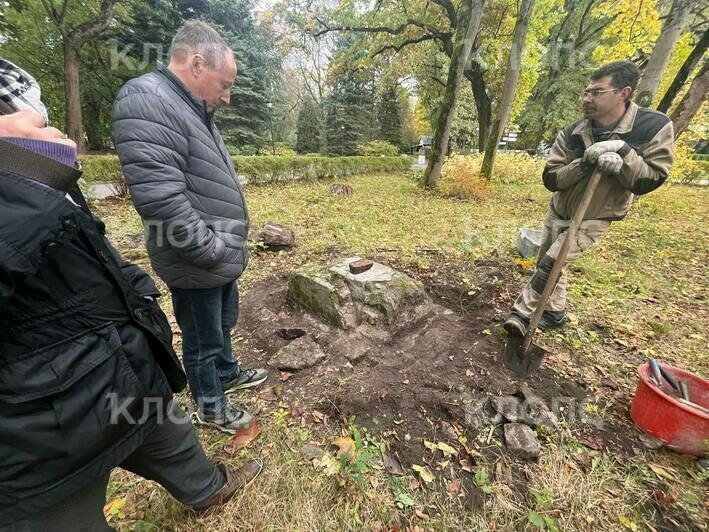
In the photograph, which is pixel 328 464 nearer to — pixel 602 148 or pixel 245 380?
pixel 245 380

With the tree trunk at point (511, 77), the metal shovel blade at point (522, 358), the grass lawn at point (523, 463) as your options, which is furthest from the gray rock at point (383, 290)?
the tree trunk at point (511, 77)

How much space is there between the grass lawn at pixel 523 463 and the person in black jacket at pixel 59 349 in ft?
2.86

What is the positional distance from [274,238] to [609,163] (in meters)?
4.13

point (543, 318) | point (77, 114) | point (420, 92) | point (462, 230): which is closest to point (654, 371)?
point (543, 318)

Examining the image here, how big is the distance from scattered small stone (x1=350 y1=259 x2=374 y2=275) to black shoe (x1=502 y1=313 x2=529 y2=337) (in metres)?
1.46

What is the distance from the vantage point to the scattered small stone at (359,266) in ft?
10.8

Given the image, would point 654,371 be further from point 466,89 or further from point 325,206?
point 466,89

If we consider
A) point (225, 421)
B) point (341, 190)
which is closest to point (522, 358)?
point (225, 421)

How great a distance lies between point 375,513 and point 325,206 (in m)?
7.12

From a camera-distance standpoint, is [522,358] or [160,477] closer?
[160,477]

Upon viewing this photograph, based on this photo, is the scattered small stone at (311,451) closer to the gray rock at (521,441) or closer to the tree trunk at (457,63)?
the gray rock at (521,441)

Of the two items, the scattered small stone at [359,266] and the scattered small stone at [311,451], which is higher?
the scattered small stone at [359,266]

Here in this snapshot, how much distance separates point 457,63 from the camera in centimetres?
862

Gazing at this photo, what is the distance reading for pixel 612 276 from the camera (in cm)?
423
